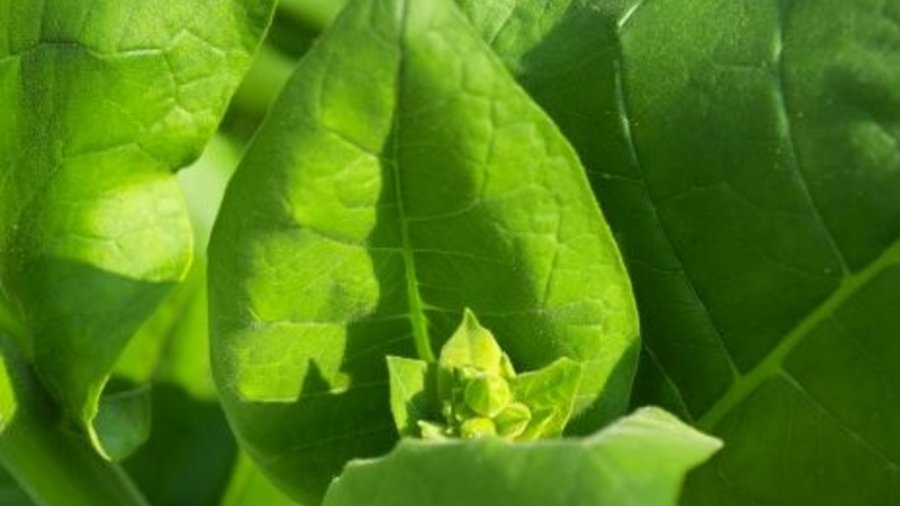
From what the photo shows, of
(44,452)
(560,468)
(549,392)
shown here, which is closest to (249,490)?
(44,452)

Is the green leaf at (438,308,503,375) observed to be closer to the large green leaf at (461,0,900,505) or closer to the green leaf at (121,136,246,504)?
the large green leaf at (461,0,900,505)

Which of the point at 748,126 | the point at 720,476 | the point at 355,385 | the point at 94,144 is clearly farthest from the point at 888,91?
the point at 94,144

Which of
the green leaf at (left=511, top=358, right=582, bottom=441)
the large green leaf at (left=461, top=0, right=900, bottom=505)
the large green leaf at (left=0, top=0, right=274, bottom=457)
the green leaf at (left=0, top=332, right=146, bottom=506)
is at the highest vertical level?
the large green leaf at (left=461, top=0, right=900, bottom=505)

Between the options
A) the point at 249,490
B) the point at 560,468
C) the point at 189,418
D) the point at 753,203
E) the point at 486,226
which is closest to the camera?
the point at 560,468

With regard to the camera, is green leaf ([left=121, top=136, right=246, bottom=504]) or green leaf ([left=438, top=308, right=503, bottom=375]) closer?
green leaf ([left=438, top=308, right=503, bottom=375])

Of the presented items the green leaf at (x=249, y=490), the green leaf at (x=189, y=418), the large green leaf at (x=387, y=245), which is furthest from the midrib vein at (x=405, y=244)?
the green leaf at (x=189, y=418)

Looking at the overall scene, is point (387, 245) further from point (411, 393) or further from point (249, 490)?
point (249, 490)

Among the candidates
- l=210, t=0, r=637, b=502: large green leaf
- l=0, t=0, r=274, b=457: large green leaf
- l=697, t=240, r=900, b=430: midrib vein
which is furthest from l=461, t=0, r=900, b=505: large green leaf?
l=0, t=0, r=274, b=457: large green leaf

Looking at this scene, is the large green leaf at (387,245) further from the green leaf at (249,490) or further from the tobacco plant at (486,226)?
the green leaf at (249,490)
